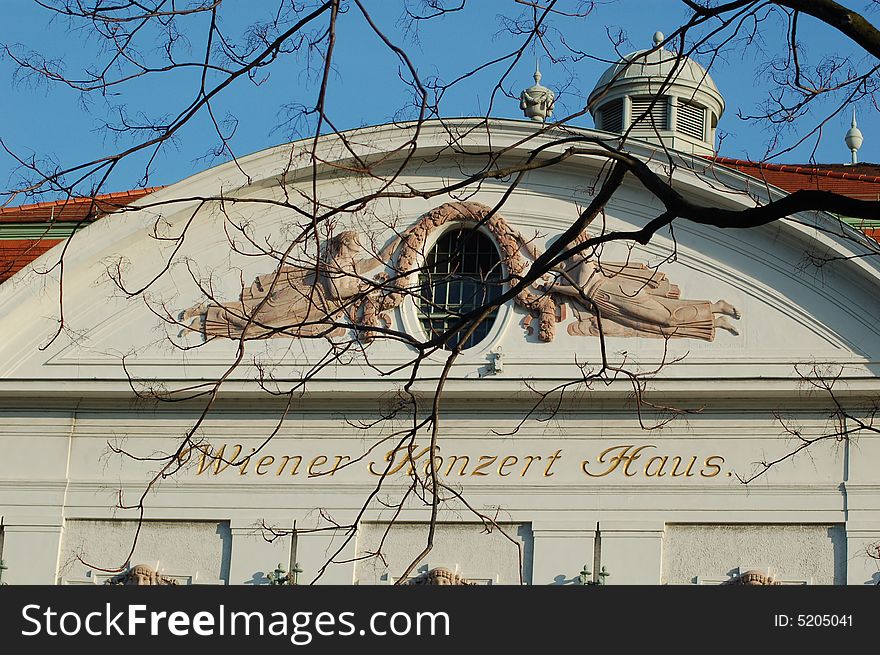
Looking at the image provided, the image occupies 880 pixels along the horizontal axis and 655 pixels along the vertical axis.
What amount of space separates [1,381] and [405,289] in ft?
36.5

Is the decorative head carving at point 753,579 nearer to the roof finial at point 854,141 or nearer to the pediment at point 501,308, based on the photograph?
the pediment at point 501,308

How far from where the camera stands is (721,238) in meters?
19.7

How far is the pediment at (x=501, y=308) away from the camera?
63.3ft

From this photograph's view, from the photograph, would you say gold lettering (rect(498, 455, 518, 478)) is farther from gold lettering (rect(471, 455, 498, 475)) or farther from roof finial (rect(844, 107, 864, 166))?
roof finial (rect(844, 107, 864, 166))

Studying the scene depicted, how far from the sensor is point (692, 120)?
90.5 feet

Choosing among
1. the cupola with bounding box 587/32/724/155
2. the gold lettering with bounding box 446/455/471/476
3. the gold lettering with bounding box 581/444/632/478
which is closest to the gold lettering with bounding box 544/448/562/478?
the gold lettering with bounding box 581/444/632/478

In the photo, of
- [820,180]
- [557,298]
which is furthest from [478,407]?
[820,180]

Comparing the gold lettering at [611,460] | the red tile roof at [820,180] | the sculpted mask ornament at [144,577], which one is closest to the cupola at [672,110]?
the red tile roof at [820,180]

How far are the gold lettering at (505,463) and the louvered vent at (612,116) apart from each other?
8.97 metres

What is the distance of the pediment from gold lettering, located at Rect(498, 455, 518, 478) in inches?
34.2

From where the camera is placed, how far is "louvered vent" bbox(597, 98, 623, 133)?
27.4 metres

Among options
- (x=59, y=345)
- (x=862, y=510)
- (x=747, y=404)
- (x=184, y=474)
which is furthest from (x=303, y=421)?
(x=862, y=510)

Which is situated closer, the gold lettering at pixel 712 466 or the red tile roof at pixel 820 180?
the gold lettering at pixel 712 466

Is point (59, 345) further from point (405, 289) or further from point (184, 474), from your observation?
point (405, 289)
